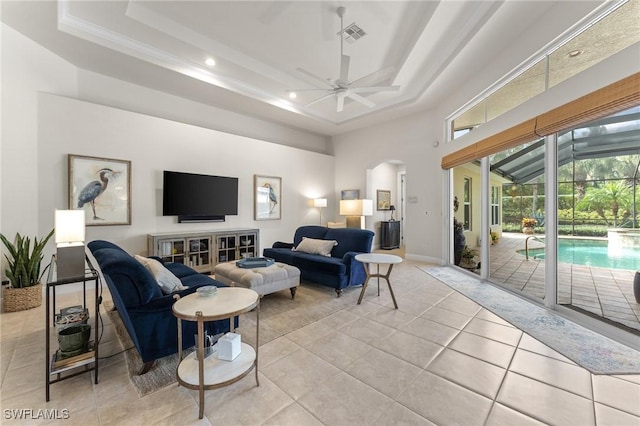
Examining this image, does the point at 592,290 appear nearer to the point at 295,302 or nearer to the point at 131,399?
the point at 295,302

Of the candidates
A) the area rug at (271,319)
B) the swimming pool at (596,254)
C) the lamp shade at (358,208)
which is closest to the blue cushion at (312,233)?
the area rug at (271,319)

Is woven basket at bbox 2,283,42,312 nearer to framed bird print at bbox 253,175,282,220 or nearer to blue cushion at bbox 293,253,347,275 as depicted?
blue cushion at bbox 293,253,347,275

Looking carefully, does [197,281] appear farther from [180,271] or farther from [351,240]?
[351,240]

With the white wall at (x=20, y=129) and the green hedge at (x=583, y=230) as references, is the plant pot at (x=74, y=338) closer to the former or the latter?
the white wall at (x=20, y=129)

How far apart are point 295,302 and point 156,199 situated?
3073 mm

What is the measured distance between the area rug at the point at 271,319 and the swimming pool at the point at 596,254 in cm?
254

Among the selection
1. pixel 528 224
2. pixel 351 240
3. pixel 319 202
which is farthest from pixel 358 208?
pixel 528 224

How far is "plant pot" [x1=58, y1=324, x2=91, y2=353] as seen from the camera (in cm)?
187

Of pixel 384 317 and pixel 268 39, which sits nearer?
pixel 384 317

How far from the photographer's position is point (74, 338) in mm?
1888

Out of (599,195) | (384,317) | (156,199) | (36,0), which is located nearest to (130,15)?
(36,0)

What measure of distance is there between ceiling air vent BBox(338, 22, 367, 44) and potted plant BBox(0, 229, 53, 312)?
464 cm

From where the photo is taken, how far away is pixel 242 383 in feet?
6.08

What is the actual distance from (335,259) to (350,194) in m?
3.72
